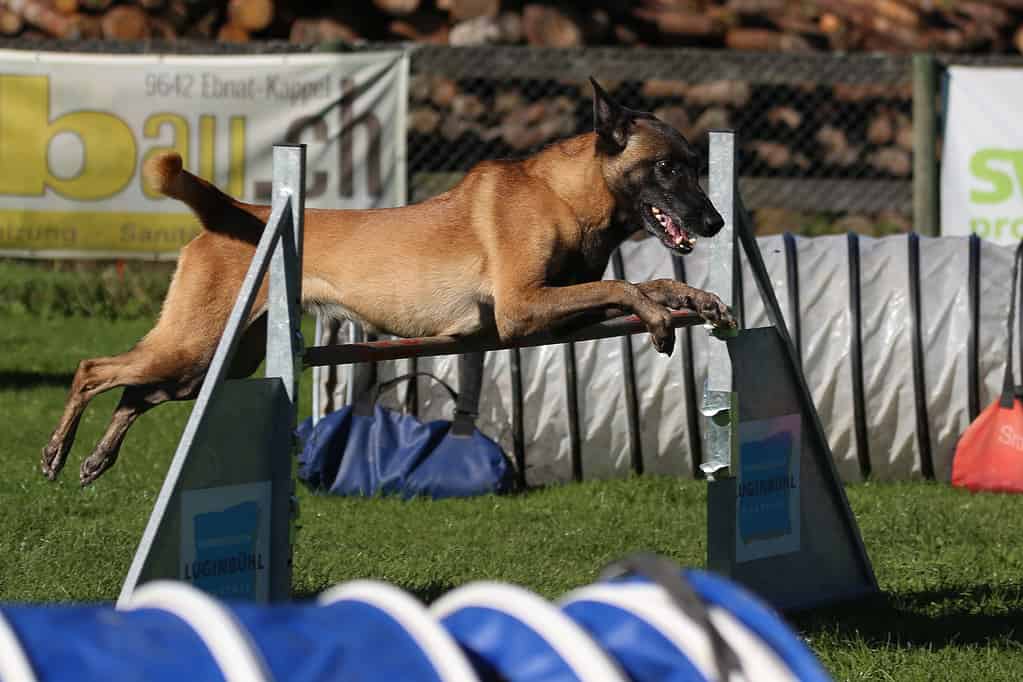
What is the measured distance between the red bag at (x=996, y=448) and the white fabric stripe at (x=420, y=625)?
4944mm

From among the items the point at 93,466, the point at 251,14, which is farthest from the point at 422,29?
the point at 93,466

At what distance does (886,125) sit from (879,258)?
5.16 m

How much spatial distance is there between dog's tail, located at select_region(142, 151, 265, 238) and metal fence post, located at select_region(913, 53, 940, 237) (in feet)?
19.9

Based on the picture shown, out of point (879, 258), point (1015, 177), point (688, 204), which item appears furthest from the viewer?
point (1015, 177)

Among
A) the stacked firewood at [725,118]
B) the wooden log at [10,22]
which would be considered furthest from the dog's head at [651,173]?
the wooden log at [10,22]

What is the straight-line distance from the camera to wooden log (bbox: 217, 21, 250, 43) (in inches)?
453

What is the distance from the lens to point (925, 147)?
9609 mm

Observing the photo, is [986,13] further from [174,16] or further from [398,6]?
[174,16]

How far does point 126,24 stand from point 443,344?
836 centimetres

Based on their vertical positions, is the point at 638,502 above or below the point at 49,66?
below

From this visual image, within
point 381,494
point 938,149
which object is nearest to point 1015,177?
point 938,149

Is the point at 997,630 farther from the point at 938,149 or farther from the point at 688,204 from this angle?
the point at 938,149

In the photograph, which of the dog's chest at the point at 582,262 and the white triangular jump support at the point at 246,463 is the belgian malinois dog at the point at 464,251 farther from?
the white triangular jump support at the point at 246,463

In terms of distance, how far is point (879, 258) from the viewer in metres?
6.89
